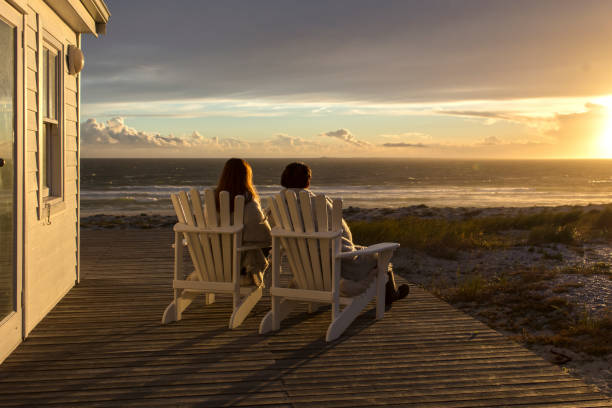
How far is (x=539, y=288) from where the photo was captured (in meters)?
5.48

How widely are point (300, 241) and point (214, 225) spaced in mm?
601

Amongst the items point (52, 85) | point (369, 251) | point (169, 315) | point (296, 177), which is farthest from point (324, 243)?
point (52, 85)

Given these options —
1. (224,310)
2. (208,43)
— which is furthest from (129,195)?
(224,310)

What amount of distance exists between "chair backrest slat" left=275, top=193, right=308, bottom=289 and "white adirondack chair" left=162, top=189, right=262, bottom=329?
30 centimetres

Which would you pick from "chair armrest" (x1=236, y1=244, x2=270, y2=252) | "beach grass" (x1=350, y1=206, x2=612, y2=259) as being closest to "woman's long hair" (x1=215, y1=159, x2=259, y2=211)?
"chair armrest" (x1=236, y1=244, x2=270, y2=252)

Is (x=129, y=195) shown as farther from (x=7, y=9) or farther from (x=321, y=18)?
(x=7, y=9)

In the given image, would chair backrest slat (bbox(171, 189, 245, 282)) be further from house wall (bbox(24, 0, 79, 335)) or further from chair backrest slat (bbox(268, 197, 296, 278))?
house wall (bbox(24, 0, 79, 335))

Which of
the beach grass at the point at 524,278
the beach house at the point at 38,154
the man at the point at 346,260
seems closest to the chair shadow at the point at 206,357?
the man at the point at 346,260

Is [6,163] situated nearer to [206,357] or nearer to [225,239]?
[225,239]

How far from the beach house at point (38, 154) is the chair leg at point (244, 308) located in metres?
1.28

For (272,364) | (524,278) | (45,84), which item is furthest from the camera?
(524,278)

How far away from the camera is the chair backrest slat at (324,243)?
3.31 m

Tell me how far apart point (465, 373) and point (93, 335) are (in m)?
2.26

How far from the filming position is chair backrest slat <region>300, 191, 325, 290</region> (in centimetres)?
333
